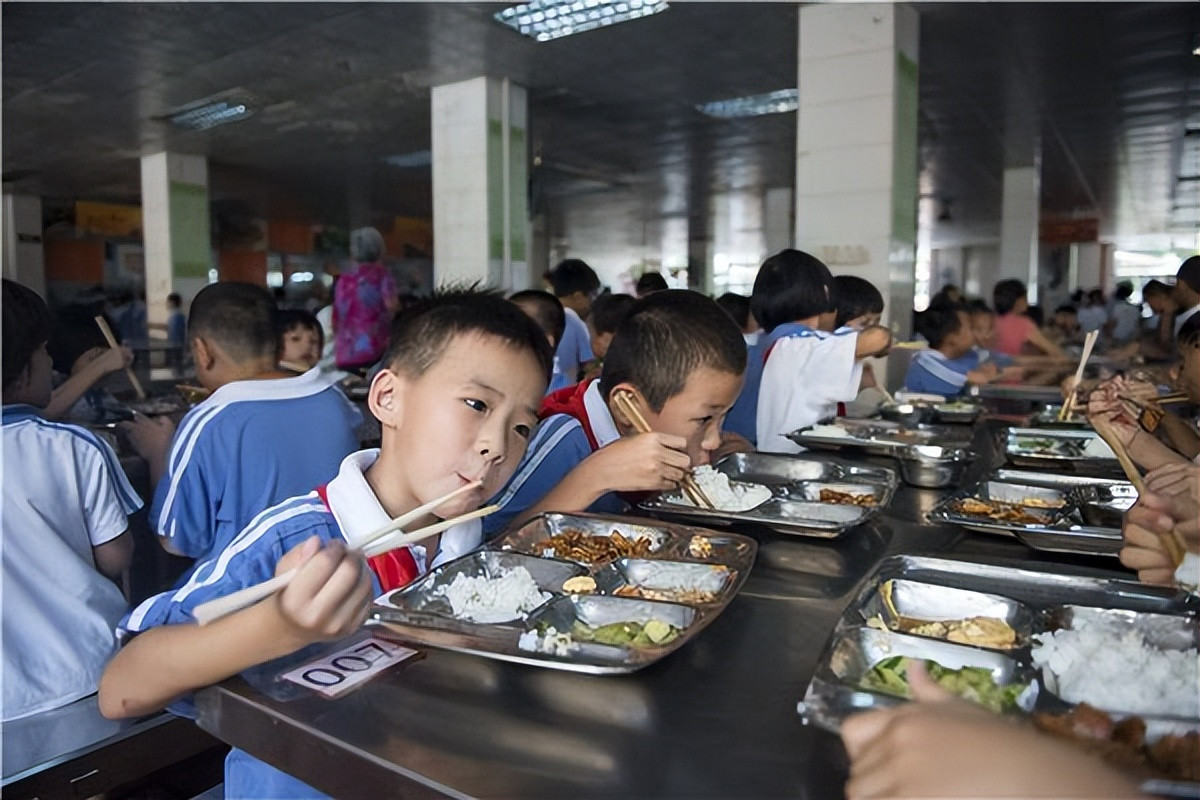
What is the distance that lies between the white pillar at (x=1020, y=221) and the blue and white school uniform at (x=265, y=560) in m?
11.1

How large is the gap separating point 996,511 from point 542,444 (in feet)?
3.05

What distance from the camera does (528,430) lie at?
4.42 ft

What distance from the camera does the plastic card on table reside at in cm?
91

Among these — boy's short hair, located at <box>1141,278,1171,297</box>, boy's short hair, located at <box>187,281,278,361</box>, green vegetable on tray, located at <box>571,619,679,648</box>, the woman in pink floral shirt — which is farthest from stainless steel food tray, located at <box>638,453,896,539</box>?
boy's short hair, located at <box>1141,278,1171,297</box>

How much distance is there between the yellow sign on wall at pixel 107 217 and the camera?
14125 millimetres

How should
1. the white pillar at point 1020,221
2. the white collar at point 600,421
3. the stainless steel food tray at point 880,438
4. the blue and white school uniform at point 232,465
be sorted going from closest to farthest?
the white collar at point 600,421
the blue and white school uniform at point 232,465
the stainless steel food tray at point 880,438
the white pillar at point 1020,221

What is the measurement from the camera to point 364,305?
5168 millimetres

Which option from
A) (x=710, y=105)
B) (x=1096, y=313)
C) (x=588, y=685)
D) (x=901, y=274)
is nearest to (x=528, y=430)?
(x=588, y=685)

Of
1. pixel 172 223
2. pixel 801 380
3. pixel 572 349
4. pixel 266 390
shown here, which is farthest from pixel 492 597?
pixel 172 223

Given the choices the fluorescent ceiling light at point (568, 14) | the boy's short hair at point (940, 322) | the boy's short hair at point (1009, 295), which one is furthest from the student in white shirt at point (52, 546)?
the boy's short hair at point (1009, 295)

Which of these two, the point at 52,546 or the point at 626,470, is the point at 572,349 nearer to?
the point at 626,470

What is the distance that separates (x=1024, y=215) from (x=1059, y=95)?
12.0ft

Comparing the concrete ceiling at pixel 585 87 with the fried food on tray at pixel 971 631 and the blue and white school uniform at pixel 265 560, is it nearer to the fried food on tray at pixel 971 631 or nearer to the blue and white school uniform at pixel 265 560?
the blue and white school uniform at pixel 265 560

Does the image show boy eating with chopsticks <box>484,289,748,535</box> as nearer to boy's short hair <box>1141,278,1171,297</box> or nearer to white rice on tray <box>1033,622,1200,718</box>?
white rice on tray <box>1033,622,1200,718</box>
